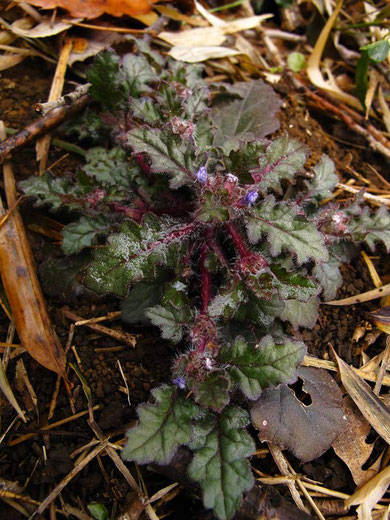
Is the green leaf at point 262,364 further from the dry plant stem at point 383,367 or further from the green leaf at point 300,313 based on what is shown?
the dry plant stem at point 383,367

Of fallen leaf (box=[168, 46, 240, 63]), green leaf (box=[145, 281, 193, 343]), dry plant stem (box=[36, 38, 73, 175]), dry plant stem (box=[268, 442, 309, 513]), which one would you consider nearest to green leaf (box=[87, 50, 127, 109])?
dry plant stem (box=[36, 38, 73, 175])

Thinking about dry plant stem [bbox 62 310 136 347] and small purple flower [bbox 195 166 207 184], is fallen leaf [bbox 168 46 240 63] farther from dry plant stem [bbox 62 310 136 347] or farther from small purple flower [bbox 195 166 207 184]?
dry plant stem [bbox 62 310 136 347]

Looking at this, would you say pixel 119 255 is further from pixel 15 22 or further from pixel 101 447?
pixel 15 22

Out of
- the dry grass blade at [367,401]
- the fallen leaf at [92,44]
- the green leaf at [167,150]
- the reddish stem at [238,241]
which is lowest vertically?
the dry grass blade at [367,401]

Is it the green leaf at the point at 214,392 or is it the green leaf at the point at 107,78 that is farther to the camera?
the green leaf at the point at 107,78

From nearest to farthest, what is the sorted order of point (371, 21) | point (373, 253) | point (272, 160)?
point (272, 160)
point (373, 253)
point (371, 21)

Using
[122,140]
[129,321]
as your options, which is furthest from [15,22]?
[129,321]

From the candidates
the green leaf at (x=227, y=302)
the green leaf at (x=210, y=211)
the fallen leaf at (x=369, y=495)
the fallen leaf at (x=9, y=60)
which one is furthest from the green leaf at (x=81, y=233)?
the fallen leaf at (x=369, y=495)

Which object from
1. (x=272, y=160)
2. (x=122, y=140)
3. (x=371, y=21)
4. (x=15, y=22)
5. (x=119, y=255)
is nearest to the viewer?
(x=119, y=255)
